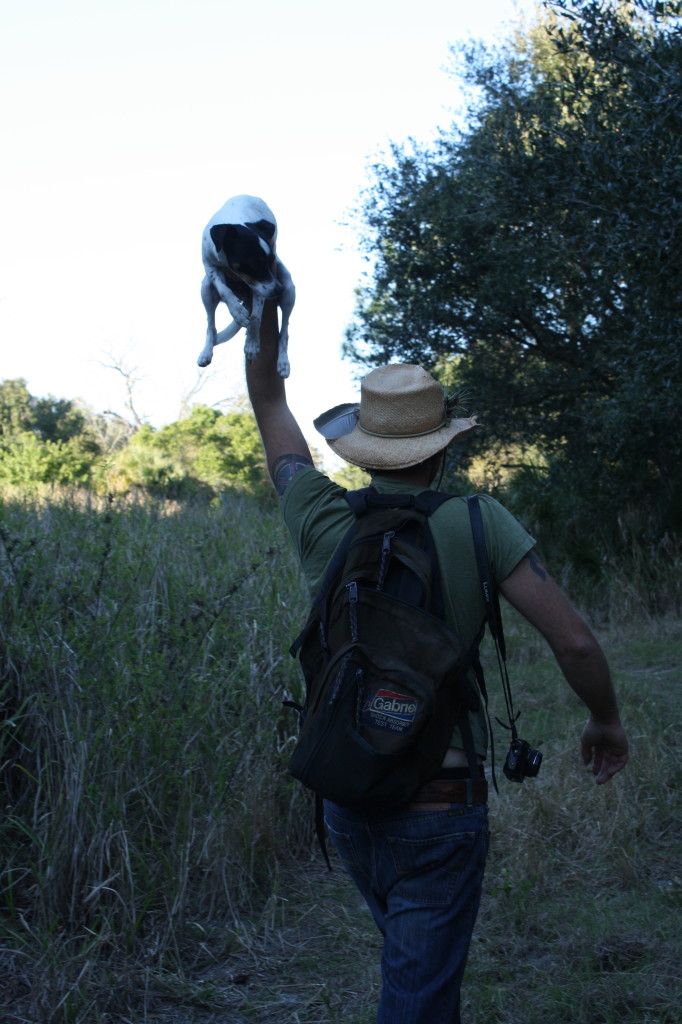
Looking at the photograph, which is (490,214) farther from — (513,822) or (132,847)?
(132,847)

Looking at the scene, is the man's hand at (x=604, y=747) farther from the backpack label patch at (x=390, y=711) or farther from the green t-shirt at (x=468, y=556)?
the backpack label patch at (x=390, y=711)

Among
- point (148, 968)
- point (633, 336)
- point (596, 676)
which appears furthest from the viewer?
point (633, 336)

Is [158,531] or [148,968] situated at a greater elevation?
[158,531]

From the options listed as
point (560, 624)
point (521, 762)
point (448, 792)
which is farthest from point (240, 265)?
point (521, 762)

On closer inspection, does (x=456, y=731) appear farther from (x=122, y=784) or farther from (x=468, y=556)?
(x=122, y=784)

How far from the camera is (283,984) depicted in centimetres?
361

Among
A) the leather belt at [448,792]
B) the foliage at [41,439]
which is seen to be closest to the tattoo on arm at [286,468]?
the leather belt at [448,792]

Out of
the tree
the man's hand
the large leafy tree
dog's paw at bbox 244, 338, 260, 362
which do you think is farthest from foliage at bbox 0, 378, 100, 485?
A: the man's hand

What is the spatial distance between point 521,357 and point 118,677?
8.92 metres

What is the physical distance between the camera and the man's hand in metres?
2.30

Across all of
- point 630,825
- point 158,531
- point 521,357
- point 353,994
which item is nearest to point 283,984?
point 353,994

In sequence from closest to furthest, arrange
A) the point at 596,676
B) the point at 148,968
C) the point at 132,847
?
the point at 596,676 < the point at 148,968 < the point at 132,847

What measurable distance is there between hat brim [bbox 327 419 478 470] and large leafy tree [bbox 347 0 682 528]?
5214 mm

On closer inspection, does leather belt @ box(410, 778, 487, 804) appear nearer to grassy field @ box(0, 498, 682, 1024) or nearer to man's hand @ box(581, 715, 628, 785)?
man's hand @ box(581, 715, 628, 785)
